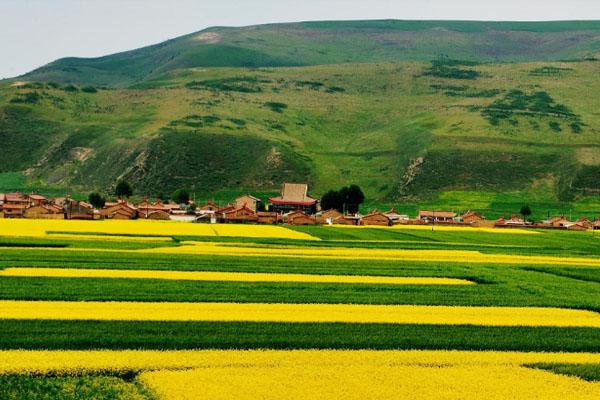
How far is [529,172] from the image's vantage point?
621ft

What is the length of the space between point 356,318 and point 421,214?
111466 mm

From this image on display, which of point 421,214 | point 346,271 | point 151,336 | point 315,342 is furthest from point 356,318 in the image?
point 421,214

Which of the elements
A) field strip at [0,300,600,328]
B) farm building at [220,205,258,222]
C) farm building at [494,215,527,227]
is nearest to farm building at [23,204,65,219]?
farm building at [220,205,258,222]

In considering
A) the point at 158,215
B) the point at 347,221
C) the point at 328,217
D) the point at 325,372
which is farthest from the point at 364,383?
the point at 328,217

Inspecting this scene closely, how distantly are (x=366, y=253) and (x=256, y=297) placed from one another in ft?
99.7

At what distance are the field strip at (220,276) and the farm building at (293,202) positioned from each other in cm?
9765

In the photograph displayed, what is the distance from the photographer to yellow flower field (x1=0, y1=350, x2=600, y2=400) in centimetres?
2094

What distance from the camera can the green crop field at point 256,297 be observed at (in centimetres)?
2555

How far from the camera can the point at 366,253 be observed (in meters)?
66.3

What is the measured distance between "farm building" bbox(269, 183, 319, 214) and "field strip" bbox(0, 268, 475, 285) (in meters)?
97.7

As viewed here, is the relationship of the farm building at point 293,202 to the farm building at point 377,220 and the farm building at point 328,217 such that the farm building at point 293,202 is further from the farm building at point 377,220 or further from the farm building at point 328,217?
the farm building at point 377,220

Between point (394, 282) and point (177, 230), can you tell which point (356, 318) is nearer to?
point (394, 282)

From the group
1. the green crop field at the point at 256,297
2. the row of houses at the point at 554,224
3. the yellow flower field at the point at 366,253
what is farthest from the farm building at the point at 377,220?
the yellow flower field at the point at 366,253

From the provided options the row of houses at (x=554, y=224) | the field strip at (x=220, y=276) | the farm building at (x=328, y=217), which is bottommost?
the row of houses at (x=554, y=224)
